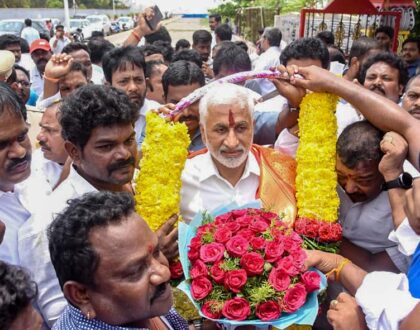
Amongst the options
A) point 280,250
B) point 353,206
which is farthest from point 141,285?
point 353,206

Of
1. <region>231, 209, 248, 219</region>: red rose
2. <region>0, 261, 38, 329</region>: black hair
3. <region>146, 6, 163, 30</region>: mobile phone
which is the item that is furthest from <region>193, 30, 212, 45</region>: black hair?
<region>0, 261, 38, 329</region>: black hair

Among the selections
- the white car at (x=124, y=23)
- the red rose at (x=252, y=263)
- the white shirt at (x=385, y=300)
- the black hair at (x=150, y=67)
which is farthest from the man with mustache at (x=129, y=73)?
the white car at (x=124, y=23)

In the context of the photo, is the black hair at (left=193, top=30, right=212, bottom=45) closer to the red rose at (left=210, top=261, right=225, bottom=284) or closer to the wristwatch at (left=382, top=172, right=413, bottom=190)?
the wristwatch at (left=382, top=172, right=413, bottom=190)

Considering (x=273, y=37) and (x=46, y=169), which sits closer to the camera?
(x=46, y=169)

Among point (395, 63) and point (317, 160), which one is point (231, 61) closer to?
point (395, 63)

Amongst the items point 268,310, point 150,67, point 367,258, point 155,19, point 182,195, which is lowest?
point 367,258

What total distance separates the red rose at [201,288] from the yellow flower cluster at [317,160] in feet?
2.89

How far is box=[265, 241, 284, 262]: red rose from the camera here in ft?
7.29

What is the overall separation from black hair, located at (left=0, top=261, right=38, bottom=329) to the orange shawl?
1525 millimetres

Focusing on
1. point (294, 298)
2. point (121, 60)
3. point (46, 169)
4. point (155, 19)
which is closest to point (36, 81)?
point (155, 19)

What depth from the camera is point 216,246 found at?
2.28 meters

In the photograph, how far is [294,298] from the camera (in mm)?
2111

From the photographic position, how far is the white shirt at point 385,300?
1745 mm

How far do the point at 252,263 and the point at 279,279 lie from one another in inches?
5.7
